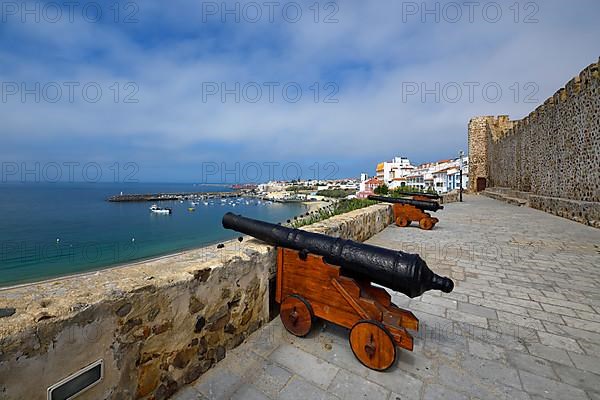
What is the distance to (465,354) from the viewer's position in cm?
230

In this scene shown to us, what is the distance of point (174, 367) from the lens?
1893 mm

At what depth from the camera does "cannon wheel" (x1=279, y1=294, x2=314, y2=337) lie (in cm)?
243

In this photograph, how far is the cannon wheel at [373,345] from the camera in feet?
6.65

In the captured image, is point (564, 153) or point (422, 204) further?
point (564, 153)

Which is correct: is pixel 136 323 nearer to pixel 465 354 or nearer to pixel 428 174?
pixel 465 354

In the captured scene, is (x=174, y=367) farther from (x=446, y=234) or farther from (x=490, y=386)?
(x=446, y=234)

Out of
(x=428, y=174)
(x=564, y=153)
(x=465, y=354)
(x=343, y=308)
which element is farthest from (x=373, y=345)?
(x=428, y=174)

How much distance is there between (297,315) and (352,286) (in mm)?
622

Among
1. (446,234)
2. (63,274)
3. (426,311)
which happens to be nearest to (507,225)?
(446,234)

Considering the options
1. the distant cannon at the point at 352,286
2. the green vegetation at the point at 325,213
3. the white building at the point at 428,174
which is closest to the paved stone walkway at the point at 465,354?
the distant cannon at the point at 352,286

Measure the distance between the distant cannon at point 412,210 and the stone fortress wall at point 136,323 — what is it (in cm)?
648

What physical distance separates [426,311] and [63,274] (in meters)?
22.4

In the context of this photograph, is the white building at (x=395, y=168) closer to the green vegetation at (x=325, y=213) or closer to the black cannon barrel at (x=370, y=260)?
the green vegetation at (x=325, y=213)

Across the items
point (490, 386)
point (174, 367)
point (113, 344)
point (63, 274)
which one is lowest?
point (63, 274)
